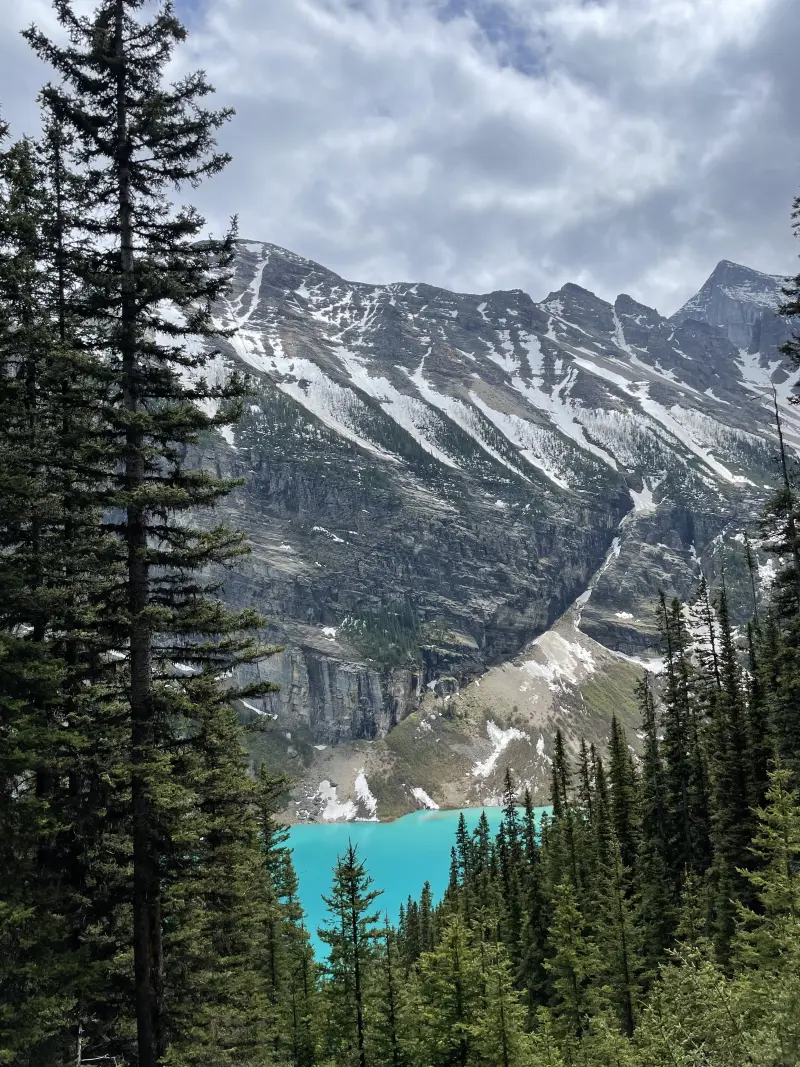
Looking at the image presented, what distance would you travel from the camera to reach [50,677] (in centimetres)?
1358

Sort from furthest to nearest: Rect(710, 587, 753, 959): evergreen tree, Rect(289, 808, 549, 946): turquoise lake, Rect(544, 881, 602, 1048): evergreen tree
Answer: Rect(289, 808, 549, 946): turquoise lake → Rect(710, 587, 753, 959): evergreen tree → Rect(544, 881, 602, 1048): evergreen tree

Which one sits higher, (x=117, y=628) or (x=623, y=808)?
(x=117, y=628)

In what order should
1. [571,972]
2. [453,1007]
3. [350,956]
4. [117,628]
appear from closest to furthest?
[117,628] < [453,1007] < [350,956] < [571,972]

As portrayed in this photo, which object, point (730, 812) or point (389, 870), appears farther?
point (389, 870)

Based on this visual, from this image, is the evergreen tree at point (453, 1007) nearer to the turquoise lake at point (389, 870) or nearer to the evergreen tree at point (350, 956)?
the evergreen tree at point (350, 956)

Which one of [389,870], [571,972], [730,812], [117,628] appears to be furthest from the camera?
[389,870]

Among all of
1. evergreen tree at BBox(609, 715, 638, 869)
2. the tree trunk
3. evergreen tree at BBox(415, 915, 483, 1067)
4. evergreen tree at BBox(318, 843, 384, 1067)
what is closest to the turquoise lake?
evergreen tree at BBox(609, 715, 638, 869)

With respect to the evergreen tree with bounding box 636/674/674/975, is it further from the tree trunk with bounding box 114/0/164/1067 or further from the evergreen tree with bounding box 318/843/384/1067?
the tree trunk with bounding box 114/0/164/1067

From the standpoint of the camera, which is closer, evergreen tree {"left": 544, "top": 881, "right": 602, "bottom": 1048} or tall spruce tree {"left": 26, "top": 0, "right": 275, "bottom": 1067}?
tall spruce tree {"left": 26, "top": 0, "right": 275, "bottom": 1067}

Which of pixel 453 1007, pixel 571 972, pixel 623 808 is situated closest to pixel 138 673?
pixel 453 1007

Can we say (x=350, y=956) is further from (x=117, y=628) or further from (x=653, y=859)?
(x=653, y=859)

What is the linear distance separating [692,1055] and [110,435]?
1489 cm

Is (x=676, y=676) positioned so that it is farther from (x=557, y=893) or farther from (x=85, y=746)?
(x=85, y=746)

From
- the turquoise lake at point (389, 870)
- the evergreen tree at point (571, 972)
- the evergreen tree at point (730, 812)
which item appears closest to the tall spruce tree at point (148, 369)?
the evergreen tree at point (571, 972)
